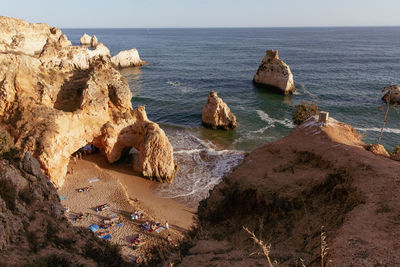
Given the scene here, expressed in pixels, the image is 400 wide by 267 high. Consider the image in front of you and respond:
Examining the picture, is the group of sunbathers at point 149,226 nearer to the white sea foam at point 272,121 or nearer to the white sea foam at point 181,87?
the white sea foam at point 272,121

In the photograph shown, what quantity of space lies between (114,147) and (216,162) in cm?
1097

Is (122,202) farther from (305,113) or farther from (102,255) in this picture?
(305,113)

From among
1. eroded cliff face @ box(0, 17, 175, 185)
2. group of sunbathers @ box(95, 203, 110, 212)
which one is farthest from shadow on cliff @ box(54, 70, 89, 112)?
group of sunbathers @ box(95, 203, 110, 212)

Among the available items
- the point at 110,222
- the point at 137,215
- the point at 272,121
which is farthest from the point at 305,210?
the point at 272,121

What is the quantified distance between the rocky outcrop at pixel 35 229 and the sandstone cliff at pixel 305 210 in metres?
3.53

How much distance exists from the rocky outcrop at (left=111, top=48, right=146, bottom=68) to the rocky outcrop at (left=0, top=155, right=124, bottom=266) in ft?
267

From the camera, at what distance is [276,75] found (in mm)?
56344

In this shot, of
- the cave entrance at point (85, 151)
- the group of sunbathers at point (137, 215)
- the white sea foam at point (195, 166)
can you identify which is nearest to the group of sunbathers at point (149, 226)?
the group of sunbathers at point (137, 215)

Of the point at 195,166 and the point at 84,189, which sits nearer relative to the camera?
the point at 84,189

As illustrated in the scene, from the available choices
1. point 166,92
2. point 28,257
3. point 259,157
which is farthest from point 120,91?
point 166,92

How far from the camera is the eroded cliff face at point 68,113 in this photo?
21406 millimetres

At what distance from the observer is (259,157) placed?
16.7m

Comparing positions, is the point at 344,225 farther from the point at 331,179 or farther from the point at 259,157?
the point at 259,157

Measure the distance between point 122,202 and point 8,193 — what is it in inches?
537
